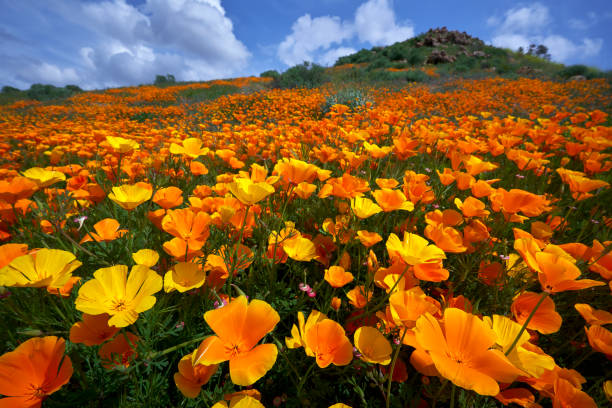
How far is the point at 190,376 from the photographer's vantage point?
75 cm

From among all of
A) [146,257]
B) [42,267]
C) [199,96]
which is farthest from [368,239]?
[199,96]

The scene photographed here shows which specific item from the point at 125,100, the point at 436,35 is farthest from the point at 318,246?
the point at 436,35

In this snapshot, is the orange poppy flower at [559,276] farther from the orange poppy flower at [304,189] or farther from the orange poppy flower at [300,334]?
the orange poppy flower at [304,189]

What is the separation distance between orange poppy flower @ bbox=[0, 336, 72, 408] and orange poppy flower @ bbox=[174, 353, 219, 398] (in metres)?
0.30

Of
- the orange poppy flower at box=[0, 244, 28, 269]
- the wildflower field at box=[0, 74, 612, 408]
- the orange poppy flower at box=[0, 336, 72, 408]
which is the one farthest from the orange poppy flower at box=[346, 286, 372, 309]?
the orange poppy flower at box=[0, 244, 28, 269]

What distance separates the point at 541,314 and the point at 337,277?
2.47ft

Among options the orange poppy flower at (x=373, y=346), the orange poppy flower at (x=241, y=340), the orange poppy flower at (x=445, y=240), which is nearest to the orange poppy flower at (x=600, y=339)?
the orange poppy flower at (x=445, y=240)

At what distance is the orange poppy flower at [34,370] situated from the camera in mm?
695

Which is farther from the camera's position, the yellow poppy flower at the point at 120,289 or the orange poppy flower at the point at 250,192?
the orange poppy flower at the point at 250,192

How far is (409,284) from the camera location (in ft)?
3.50

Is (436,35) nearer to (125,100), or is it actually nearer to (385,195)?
(125,100)

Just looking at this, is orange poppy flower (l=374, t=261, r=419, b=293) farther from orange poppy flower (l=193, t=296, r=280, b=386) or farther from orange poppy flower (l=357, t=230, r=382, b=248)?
orange poppy flower (l=193, t=296, r=280, b=386)

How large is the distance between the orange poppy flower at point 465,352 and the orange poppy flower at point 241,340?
409 millimetres

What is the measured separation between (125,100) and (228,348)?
1785 centimetres
